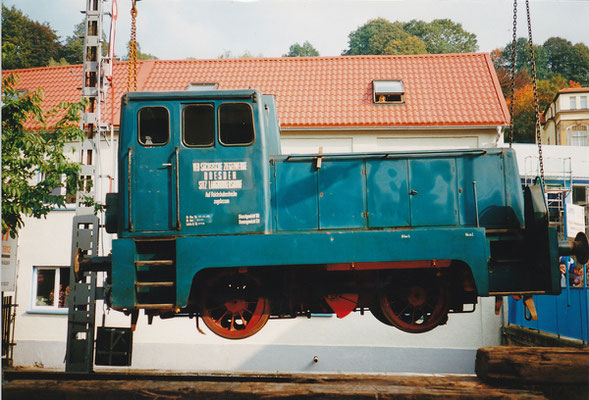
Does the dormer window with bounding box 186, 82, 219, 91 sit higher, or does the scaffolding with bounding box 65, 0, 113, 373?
the dormer window with bounding box 186, 82, 219, 91

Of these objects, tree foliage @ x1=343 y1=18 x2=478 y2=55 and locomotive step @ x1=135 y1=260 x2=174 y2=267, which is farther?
tree foliage @ x1=343 y1=18 x2=478 y2=55

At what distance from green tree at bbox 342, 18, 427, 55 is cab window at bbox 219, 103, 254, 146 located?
17.7 meters

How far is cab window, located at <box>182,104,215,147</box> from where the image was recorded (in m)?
6.35

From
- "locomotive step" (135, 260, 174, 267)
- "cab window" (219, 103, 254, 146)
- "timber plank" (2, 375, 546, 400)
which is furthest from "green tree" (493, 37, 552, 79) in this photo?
"locomotive step" (135, 260, 174, 267)

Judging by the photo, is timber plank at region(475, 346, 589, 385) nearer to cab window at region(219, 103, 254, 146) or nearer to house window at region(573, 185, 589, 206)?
cab window at region(219, 103, 254, 146)

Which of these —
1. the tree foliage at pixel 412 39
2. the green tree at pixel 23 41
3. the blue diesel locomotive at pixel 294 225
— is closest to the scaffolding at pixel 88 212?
the green tree at pixel 23 41

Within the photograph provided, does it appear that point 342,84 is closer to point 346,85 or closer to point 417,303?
point 346,85

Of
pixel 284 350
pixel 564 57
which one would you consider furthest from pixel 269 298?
pixel 564 57

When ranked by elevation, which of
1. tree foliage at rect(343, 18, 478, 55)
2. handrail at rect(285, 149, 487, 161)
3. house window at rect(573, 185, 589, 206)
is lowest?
handrail at rect(285, 149, 487, 161)

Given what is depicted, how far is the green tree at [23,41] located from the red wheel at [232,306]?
530 cm

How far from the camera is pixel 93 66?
9.09 metres

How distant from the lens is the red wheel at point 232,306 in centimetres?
655

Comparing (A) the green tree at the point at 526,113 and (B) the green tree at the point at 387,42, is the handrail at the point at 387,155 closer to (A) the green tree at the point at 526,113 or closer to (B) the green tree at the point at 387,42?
(B) the green tree at the point at 387,42

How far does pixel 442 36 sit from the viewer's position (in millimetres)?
28125
